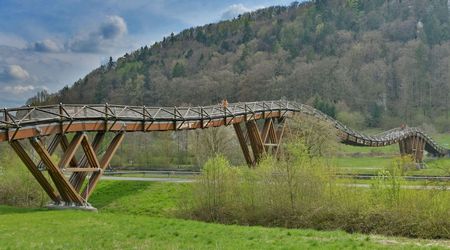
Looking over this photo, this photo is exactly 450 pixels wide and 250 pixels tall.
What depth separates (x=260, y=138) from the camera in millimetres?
42125

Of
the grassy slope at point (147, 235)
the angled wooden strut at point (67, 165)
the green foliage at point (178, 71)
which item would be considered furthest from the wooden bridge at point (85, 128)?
the green foliage at point (178, 71)

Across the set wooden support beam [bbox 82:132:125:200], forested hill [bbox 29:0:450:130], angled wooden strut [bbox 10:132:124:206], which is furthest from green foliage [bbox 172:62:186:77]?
angled wooden strut [bbox 10:132:124:206]

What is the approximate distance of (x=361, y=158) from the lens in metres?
79.1

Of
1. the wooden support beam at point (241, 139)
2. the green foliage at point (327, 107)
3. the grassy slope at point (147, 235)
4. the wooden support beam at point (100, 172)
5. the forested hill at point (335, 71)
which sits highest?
the forested hill at point (335, 71)

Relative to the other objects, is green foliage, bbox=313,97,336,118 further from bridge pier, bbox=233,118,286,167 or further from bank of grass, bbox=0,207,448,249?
bank of grass, bbox=0,207,448,249

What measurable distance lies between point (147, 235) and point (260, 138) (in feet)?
78.8

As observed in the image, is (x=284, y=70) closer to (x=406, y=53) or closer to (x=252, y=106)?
(x=406, y=53)

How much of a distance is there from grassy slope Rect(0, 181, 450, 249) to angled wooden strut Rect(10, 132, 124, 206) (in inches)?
68.2

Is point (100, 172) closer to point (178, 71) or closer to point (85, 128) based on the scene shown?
point (85, 128)

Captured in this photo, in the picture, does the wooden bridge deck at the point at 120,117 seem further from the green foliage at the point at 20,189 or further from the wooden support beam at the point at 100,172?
the green foliage at the point at 20,189

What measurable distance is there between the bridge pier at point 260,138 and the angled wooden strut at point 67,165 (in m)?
14.0

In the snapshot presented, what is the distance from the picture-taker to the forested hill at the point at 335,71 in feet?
420

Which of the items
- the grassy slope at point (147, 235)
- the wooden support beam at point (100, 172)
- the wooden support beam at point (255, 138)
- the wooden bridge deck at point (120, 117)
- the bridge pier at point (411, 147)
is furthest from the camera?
the bridge pier at point (411, 147)

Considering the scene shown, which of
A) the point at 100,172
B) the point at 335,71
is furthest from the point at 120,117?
the point at 335,71
